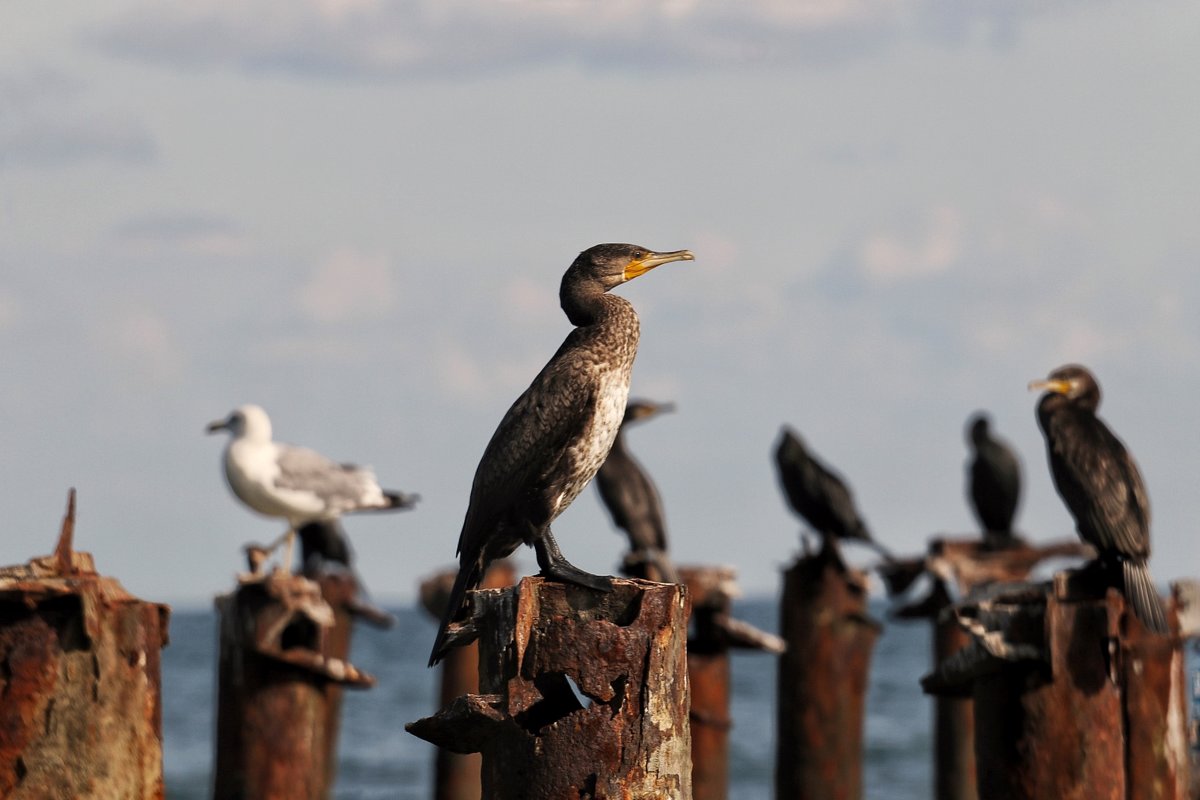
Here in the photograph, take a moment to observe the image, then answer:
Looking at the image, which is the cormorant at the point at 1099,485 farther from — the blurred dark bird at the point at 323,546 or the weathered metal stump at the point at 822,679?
the blurred dark bird at the point at 323,546

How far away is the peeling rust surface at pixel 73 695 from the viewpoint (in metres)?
4.46

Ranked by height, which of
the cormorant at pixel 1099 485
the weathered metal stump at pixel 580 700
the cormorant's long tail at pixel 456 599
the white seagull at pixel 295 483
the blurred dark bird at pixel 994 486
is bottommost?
the weathered metal stump at pixel 580 700

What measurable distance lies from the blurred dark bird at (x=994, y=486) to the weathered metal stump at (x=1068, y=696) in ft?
31.6

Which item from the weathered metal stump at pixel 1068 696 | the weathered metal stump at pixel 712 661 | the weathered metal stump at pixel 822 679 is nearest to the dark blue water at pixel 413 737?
the weathered metal stump at pixel 822 679

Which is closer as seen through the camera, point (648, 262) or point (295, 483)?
point (648, 262)

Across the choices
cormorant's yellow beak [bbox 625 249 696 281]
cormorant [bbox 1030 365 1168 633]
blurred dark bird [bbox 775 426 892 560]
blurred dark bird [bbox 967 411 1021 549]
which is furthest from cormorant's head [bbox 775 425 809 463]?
cormorant's yellow beak [bbox 625 249 696 281]

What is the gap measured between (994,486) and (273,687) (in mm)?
8910

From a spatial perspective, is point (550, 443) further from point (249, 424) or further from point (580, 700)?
point (249, 424)

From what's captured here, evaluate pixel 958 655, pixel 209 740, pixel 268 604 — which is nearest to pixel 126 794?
pixel 958 655

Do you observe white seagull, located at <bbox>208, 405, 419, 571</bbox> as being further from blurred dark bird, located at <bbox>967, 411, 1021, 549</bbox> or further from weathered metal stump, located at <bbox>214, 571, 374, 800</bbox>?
blurred dark bird, located at <bbox>967, 411, 1021, 549</bbox>

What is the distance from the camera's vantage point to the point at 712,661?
9992 millimetres

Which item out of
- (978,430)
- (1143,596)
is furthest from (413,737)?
(1143,596)

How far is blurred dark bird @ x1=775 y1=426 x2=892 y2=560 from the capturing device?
40.9ft

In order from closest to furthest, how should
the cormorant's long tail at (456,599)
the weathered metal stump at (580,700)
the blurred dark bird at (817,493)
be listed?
→ the weathered metal stump at (580,700)
the cormorant's long tail at (456,599)
the blurred dark bird at (817,493)
